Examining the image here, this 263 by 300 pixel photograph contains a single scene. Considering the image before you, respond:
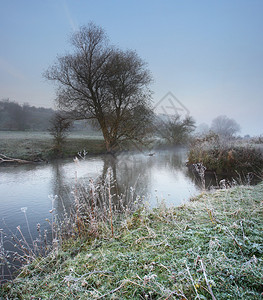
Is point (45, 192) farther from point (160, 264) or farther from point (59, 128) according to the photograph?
point (59, 128)

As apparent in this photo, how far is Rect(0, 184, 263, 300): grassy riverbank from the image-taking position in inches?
79.7

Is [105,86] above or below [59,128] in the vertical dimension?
above

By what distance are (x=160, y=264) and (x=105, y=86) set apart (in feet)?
61.9

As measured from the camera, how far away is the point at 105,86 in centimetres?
1962

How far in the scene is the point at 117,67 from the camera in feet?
61.4

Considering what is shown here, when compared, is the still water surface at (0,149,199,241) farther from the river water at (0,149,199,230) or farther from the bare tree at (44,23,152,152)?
the bare tree at (44,23,152,152)

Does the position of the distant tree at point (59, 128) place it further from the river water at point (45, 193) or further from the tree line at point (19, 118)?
the tree line at point (19, 118)

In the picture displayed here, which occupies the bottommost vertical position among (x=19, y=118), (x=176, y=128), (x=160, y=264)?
(x=160, y=264)

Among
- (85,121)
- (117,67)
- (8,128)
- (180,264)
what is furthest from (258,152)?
(8,128)

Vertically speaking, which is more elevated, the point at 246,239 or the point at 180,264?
the point at 246,239

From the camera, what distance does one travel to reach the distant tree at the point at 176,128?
103 ft

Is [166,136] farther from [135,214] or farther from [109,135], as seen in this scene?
[135,214]

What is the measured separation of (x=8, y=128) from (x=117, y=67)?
19.6 m

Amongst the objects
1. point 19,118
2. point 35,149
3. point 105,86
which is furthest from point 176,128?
point 19,118
